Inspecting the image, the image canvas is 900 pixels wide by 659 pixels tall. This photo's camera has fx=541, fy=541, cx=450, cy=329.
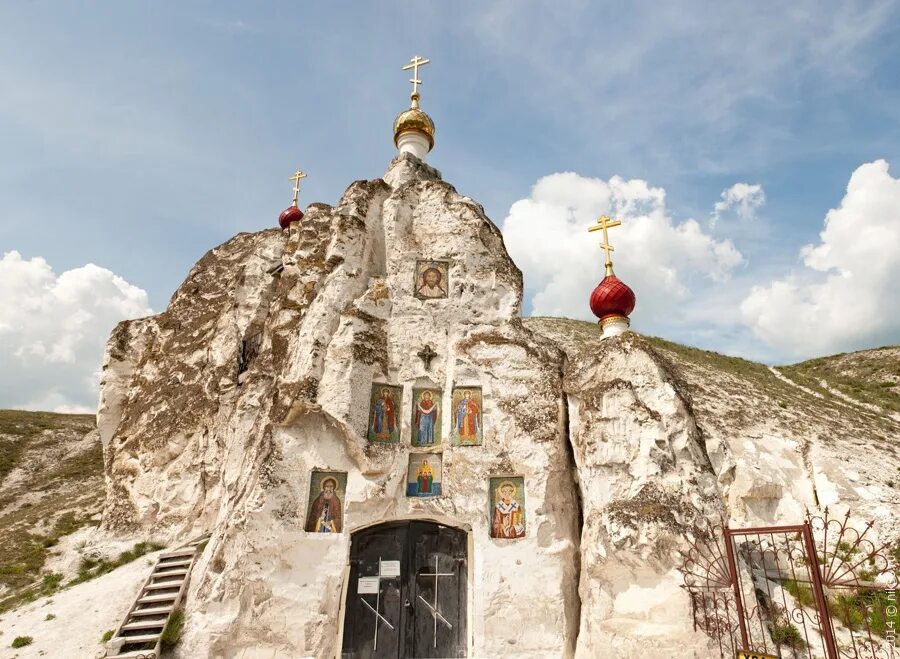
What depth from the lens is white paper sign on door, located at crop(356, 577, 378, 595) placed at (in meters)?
10.0

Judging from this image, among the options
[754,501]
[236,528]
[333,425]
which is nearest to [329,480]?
[333,425]

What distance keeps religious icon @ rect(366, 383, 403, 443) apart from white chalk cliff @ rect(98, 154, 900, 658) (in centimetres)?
17

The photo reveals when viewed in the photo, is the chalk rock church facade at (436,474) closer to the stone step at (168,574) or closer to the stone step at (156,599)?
the stone step at (156,599)

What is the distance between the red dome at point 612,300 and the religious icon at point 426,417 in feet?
13.6

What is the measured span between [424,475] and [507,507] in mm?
1746

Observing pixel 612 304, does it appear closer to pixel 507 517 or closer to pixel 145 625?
pixel 507 517

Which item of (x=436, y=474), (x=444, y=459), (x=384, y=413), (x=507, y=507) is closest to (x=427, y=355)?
(x=384, y=413)

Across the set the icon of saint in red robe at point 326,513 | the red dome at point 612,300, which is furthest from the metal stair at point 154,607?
the red dome at point 612,300

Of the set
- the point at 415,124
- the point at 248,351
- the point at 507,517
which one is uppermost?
the point at 415,124

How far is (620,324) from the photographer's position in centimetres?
1220

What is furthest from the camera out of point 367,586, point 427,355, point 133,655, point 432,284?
point 432,284

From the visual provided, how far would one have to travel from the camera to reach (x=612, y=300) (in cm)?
1223

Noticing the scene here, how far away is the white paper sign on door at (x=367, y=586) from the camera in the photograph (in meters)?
10.0

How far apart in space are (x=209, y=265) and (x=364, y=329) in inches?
418
